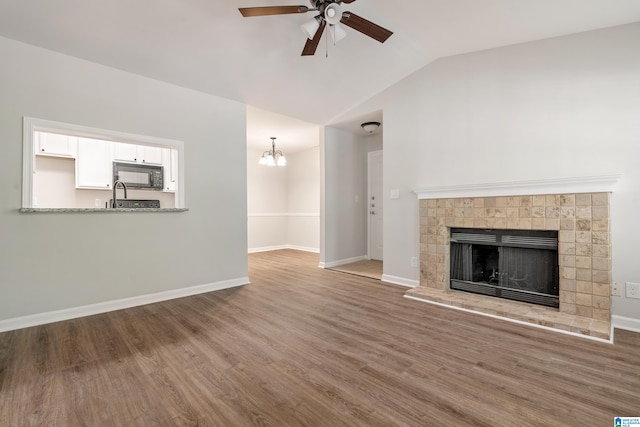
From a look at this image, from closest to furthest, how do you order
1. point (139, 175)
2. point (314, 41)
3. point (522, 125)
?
point (314, 41) < point (522, 125) < point (139, 175)

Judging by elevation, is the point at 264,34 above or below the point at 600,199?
above

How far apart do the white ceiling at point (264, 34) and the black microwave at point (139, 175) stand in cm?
205

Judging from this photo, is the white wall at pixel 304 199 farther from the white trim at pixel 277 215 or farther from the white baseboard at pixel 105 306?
the white baseboard at pixel 105 306

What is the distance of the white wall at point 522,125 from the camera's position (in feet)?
8.28

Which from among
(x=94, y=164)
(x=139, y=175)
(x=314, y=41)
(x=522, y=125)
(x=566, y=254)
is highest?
(x=314, y=41)

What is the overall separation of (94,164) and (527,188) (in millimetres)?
5958

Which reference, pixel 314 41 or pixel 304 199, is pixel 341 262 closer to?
pixel 304 199

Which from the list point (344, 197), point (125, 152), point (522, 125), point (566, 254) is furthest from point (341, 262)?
point (125, 152)

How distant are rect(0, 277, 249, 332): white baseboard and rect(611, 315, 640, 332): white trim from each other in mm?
4058

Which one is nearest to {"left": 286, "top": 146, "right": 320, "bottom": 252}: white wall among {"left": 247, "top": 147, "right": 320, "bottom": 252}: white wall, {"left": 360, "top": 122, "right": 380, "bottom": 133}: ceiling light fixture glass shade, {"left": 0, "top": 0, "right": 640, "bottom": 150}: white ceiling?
{"left": 247, "top": 147, "right": 320, "bottom": 252}: white wall

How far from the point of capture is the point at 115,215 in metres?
3.04

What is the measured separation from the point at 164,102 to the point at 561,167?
171 inches

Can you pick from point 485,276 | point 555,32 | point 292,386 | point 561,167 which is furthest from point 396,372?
point 555,32

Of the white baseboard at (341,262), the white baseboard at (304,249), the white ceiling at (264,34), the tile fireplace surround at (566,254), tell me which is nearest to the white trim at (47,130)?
→ the white ceiling at (264,34)
